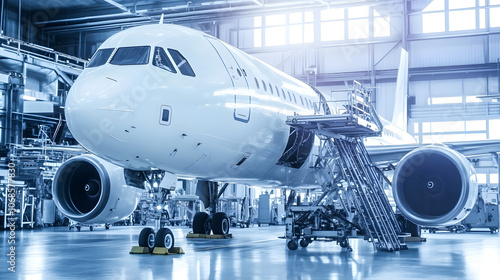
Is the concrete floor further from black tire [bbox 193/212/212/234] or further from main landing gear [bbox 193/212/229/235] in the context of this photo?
black tire [bbox 193/212/212/234]

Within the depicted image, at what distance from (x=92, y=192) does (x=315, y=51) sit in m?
23.9

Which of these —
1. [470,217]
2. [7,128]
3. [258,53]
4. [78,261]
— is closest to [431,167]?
[78,261]

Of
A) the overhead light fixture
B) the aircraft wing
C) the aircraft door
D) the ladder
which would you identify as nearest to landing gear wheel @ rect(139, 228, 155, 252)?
the aircraft door

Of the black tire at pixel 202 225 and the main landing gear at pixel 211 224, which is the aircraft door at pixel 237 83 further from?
Answer: the black tire at pixel 202 225

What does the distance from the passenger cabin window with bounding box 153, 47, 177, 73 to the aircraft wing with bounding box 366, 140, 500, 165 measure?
671cm

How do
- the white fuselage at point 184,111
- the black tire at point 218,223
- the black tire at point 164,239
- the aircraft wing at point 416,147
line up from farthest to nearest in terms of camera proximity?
the black tire at point 218,223 < the aircraft wing at point 416,147 < the black tire at point 164,239 < the white fuselage at point 184,111

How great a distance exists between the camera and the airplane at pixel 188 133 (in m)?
7.64

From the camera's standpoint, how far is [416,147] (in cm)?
1279

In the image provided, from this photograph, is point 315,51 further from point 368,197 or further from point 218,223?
point 368,197

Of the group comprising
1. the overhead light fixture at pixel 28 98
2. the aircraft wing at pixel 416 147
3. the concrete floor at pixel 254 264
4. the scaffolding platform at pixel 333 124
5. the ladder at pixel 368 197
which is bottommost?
the concrete floor at pixel 254 264

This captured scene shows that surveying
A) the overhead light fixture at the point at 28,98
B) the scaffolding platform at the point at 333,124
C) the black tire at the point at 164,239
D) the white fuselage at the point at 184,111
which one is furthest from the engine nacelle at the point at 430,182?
the overhead light fixture at the point at 28,98

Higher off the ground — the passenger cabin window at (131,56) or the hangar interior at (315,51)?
the hangar interior at (315,51)

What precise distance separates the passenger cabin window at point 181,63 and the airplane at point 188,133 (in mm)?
18

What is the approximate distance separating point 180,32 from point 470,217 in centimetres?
1512
